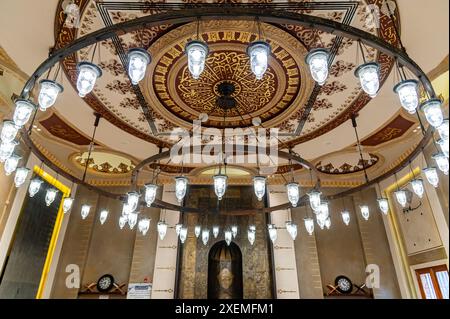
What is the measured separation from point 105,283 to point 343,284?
6850 mm

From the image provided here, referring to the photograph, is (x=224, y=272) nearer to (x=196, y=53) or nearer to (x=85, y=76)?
(x=85, y=76)

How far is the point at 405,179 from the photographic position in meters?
7.31

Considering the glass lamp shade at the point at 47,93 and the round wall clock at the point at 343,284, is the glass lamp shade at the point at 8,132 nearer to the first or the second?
the glass lamp shade at the point at 47,93

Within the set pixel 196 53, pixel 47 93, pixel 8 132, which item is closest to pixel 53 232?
pixel 8 132

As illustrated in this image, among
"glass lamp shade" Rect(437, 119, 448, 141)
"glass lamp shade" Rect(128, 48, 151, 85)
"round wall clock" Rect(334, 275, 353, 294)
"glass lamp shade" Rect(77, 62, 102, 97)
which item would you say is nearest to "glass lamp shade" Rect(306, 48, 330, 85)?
"glass lamp shade" Rect(437, 119, 448, 141)

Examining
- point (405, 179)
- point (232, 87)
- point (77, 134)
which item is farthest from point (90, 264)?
point (405, 179)

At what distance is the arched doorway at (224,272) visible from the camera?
26.5 feet

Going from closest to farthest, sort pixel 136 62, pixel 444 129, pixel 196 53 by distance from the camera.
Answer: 1. pixel 196 53
2. pixel 136 62
3. pixel 444 129

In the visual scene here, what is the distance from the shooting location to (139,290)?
7727 mm

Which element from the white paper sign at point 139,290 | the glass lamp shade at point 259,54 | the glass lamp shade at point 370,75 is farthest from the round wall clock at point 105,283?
the glass lamp shade at point 370,75

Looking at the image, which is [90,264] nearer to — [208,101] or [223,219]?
[223,219]
